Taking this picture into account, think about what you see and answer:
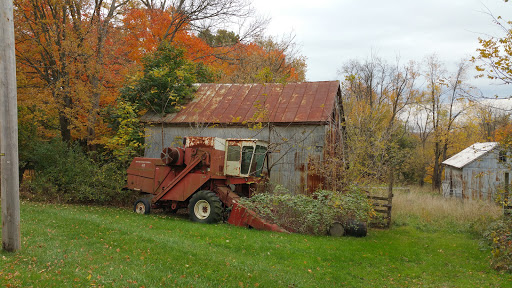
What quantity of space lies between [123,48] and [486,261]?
66.3 ft

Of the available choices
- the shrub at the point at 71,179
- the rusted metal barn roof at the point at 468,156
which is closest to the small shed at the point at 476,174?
the rusted metal barn roof at the point at 468,156

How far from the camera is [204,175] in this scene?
13320 millimetres

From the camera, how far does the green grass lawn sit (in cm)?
636

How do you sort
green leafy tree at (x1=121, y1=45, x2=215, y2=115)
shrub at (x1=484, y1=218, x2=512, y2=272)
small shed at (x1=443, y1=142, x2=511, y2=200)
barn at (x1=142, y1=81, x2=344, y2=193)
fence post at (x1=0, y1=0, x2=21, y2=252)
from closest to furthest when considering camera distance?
fence post at (x1=0, y1=0, x2=21, y2=252), shrub at (x1=484, y1=218, x2=512, y2=272), barn at (x1=142, y1=81, x2=344, y2=193), green leafy tree at (x1=121, y1=45, x2=215, y2=115), small shed at (x1=443, y1=142, x2=511, y2=200)

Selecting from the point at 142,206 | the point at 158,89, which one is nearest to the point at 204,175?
the point at 142,206

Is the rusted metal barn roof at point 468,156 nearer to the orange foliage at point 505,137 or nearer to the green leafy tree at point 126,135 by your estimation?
the orange foliage at point 505,137

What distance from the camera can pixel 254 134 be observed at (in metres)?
16.3

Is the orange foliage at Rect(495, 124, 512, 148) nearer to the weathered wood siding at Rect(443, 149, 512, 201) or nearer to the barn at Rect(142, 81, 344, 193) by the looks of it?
the barn at Rect(142, 81, 344, 193)

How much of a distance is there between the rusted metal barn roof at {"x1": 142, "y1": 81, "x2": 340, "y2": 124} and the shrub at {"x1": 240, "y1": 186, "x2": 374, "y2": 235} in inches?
169

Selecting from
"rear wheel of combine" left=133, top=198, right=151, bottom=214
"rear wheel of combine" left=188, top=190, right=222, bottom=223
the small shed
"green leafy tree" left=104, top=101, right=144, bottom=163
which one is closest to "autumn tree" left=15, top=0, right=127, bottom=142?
"green leafy tree" left=104, top=101, right=144, bottom=163

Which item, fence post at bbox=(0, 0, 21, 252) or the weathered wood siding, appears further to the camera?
the weathered wood siding

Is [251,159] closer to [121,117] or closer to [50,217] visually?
[50,217]

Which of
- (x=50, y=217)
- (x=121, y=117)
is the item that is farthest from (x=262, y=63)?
(x=50, y=217)

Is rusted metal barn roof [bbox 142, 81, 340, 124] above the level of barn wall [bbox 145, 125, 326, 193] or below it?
above
